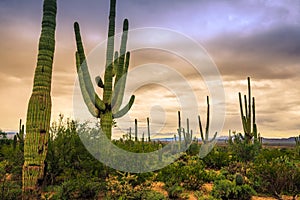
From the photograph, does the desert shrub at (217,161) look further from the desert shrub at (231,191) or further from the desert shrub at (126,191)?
the desert shrub at (126,191)

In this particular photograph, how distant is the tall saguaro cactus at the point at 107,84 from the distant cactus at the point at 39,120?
82.4 inches

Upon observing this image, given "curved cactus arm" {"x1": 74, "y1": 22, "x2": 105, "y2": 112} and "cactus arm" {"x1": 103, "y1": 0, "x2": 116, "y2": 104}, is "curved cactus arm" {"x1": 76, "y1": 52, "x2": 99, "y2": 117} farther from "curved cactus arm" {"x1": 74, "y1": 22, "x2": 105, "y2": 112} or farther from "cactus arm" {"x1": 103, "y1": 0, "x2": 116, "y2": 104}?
"cactus arm" {"x1": 103, "y1": 0, "x2": 116, "y2": 104}

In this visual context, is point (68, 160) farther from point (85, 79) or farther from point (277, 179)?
point (277, 179)

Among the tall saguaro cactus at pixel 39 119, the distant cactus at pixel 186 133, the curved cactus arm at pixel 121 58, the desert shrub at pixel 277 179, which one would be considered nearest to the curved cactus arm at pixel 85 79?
the curved cactus arm at pixel 121 58

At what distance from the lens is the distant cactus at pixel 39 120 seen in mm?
7695

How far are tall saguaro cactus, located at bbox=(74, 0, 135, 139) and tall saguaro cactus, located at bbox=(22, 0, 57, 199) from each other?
2.07m

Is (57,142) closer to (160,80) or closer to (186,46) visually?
(160,80)

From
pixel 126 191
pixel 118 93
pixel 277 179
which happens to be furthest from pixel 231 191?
pixel 118 93

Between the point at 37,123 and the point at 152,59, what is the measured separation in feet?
26.1

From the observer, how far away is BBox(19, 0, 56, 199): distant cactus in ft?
25.2

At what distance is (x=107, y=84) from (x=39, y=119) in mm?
3086

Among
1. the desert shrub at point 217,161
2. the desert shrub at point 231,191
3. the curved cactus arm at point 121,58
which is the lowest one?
the desert shrub at point 231,191

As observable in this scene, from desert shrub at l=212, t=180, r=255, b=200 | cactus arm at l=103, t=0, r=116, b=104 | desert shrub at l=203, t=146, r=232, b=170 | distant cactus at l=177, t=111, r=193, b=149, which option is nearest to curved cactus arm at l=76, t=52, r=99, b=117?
cactus arm at l=103, t=0, r=116, b=104

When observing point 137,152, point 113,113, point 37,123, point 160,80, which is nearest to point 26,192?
point 37,123
